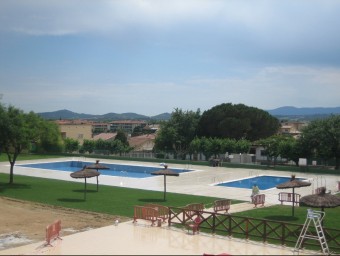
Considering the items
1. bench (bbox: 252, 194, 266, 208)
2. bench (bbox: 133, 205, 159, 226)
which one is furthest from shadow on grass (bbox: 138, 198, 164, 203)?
bench (bbox: 133, 205, 159, 226)

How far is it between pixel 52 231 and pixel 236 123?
51530 millimetres

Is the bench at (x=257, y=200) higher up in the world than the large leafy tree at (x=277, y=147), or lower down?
lower down

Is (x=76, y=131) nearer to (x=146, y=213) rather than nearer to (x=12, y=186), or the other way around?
(x=12, y=186)

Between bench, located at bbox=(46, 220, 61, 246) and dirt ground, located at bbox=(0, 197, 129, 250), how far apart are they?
0.66 m

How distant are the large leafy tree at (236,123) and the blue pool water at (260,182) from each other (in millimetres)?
24386

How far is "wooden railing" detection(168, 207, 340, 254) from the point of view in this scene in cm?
1532

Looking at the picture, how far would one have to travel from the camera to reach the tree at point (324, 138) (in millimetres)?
43219

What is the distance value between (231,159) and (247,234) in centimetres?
3532

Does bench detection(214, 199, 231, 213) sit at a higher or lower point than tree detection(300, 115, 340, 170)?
lower

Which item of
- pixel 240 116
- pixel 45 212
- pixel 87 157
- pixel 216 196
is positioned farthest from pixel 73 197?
pixel 240 116

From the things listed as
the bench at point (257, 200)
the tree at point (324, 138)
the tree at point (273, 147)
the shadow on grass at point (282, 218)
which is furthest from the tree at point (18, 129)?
the tree at point (324, 138)

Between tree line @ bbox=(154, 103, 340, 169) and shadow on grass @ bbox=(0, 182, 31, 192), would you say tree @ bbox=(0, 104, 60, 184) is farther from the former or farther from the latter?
tree line @ bbox=(154, 103, 340, 169)

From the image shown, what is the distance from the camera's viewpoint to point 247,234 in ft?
52.7

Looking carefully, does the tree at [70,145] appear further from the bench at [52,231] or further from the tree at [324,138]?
the bench at [52,231]
